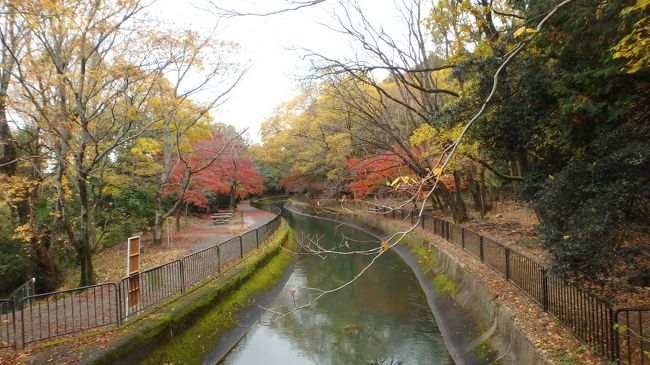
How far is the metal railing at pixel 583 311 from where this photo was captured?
17.6ft

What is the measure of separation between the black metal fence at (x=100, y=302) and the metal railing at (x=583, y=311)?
551 cm

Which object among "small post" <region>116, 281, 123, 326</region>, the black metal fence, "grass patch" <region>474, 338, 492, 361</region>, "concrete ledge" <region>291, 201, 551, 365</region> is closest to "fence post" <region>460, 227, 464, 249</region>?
"concrete ledge" <region>291, 201, 551, 365</region>

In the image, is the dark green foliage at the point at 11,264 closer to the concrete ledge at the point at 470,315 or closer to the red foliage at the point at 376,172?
the concrete ledge at the point at 470,315

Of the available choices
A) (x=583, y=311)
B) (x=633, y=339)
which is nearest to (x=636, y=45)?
(x=583, y=311)

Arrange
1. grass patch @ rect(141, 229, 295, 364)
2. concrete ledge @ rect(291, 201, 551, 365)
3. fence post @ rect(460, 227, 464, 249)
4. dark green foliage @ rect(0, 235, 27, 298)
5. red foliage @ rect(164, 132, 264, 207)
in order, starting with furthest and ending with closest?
red foliage @ rect(164, 132, 264, 207)
fence post @ rect(460, 227, 464, 249)
dark green foliage @ rect(0, 235, 27, 298)
grass patch @ rect(141, 229, 295, 364)
concrete ledge @ rect(291, 201, 551, 365)

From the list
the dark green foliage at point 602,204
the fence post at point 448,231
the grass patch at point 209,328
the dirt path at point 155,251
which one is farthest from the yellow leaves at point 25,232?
the fence post at point 448,231

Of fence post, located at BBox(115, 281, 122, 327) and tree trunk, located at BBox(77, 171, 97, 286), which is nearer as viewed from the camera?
fence post, located at BBox(115, 281, 122, 327)

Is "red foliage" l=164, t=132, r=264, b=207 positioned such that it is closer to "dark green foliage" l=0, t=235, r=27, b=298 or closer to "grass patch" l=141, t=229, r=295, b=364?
"grass patch" l=141, t=229, r=295, b=364

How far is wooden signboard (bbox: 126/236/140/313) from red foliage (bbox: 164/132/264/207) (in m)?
8.55

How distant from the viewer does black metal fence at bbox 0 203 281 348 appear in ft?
23.5

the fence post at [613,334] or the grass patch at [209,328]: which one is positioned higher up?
the fence post at [613,334]

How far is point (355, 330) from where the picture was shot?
11258 mm

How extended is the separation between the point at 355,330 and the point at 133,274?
6083 millimetres

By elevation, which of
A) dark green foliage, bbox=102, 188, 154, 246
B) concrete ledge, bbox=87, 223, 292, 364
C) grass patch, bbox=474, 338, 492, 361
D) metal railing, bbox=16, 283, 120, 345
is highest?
dark green foliage, bbox=102, 188, 154, 246
